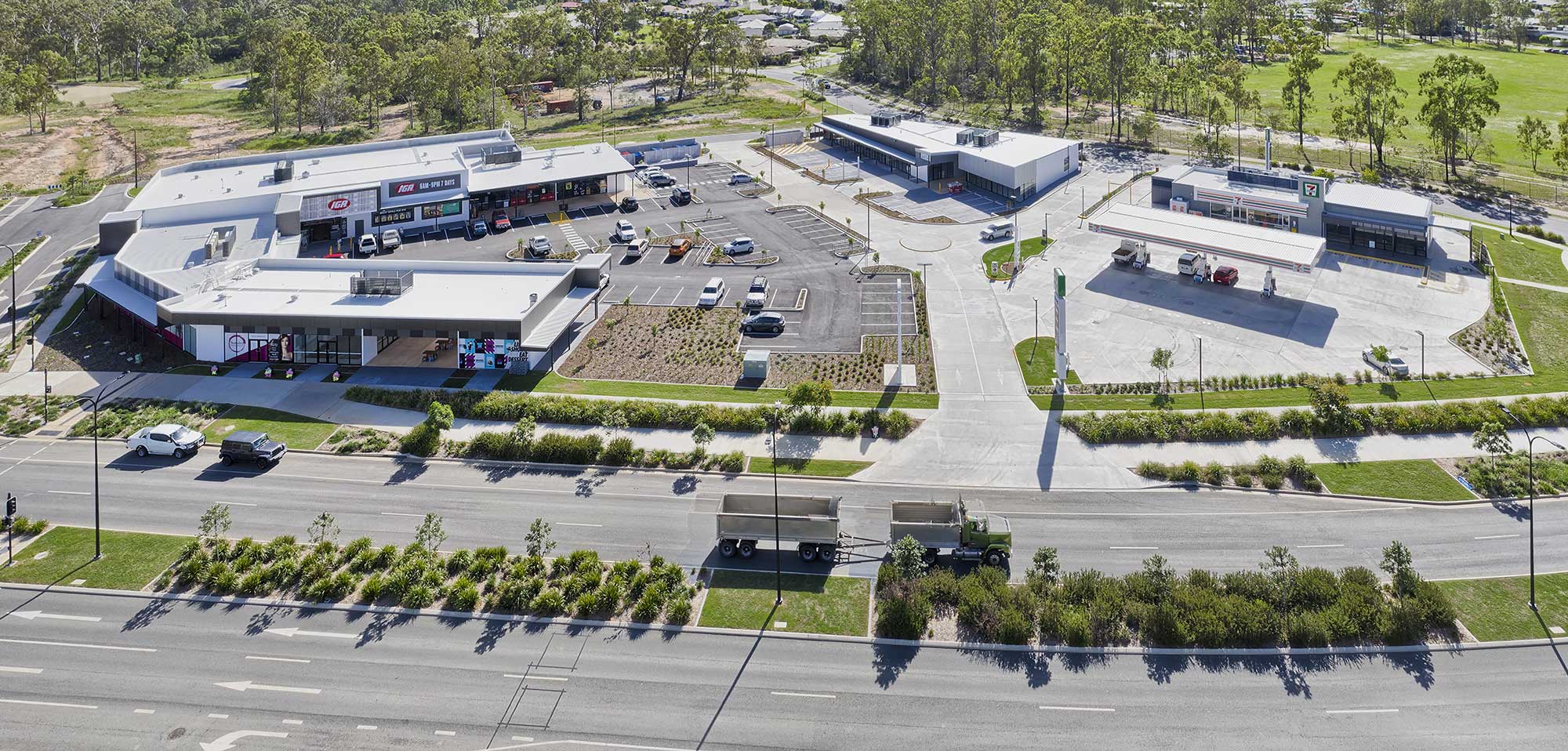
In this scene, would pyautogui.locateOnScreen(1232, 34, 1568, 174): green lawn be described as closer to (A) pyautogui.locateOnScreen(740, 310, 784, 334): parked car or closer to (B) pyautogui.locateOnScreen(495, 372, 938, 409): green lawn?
(A) pyautogui.locateOnScreen(740, 310, 784, 334): parked car

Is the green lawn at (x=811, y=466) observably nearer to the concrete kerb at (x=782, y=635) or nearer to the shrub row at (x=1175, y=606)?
the shrub row at (x=1175, y=606)

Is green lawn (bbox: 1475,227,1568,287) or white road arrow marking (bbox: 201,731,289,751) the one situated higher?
green lawn (bbox: 1475,227,1568,287)

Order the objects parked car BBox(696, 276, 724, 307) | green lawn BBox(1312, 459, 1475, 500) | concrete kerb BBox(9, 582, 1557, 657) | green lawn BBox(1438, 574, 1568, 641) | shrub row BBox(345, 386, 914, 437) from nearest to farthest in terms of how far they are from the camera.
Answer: concrete kerb BBox(9, 582, 1557, 657), green lawn BBox(1438, 574, 1568, 641), green lawn BBox(1312, 459, 1475, 500), shrub row BBox(345, 386, 914, 437), parked car BBox(696, 276, 724, 307)

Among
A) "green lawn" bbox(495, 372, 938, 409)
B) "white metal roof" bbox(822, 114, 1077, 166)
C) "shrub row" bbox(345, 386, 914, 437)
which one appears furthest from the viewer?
Answer: "white metal roof" bbox(822, 114, 1077, 166)

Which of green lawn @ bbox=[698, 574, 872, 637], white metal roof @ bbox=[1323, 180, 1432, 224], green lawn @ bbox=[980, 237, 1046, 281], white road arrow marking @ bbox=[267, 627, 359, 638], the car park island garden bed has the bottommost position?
white road arrow marking @ bbox=[267, 627, 359, 638]

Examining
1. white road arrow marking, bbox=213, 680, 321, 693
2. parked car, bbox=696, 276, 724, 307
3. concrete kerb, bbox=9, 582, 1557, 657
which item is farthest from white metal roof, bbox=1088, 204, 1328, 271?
white road arrow marking, bbox=213, 680, 321, 693

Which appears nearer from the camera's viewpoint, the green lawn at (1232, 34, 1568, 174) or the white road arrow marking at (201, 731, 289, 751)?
the white road arrow marking at (201, 731, 289, 751)

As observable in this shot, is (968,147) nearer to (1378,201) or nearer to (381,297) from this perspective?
(1378,201)

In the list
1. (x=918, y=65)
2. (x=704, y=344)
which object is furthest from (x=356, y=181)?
(x=918, y=65)

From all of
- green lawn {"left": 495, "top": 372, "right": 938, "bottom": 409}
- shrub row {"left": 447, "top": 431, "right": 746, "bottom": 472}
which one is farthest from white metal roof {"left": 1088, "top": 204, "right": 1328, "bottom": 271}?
shrub row {"left": 447, "top": 431, "right": 746, "bottom": 472}

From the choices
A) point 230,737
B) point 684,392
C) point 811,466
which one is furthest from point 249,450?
point 811,466
